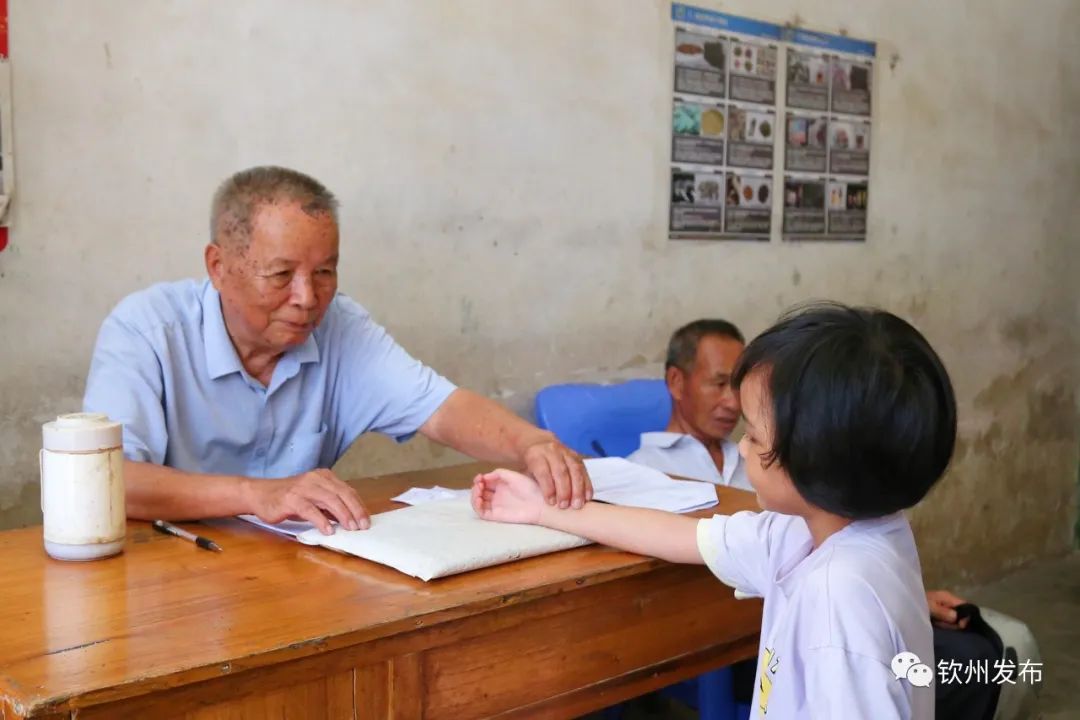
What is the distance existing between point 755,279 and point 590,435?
38.9 inches

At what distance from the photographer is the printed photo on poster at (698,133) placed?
3432 millimetres

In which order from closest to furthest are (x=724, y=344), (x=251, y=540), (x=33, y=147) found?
(x=251, y=540) < (x=33, y=147) < (x=724, y=344)

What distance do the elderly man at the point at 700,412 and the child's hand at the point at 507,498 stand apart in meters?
0.99

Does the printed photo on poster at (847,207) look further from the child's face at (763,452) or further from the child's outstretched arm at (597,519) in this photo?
the child's face at (763,452)

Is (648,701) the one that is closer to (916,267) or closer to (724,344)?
(724,344)

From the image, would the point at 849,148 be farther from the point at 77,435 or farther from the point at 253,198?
the point at 77,435

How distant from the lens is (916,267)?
4359 mm

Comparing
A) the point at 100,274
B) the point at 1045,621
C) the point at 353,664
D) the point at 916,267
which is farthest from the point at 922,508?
the point at 353,664

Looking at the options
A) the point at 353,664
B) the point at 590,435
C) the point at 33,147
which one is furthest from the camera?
the point at 590,435

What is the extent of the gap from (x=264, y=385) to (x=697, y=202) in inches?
71.5

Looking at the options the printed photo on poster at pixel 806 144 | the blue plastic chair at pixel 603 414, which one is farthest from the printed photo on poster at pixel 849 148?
the blue plastic chair at pixel 603 414

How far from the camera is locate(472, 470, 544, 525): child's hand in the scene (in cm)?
175

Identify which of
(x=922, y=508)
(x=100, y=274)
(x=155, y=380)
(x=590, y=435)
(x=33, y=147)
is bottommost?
(x=922, y=508)

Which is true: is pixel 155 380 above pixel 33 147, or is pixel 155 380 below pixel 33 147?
below
